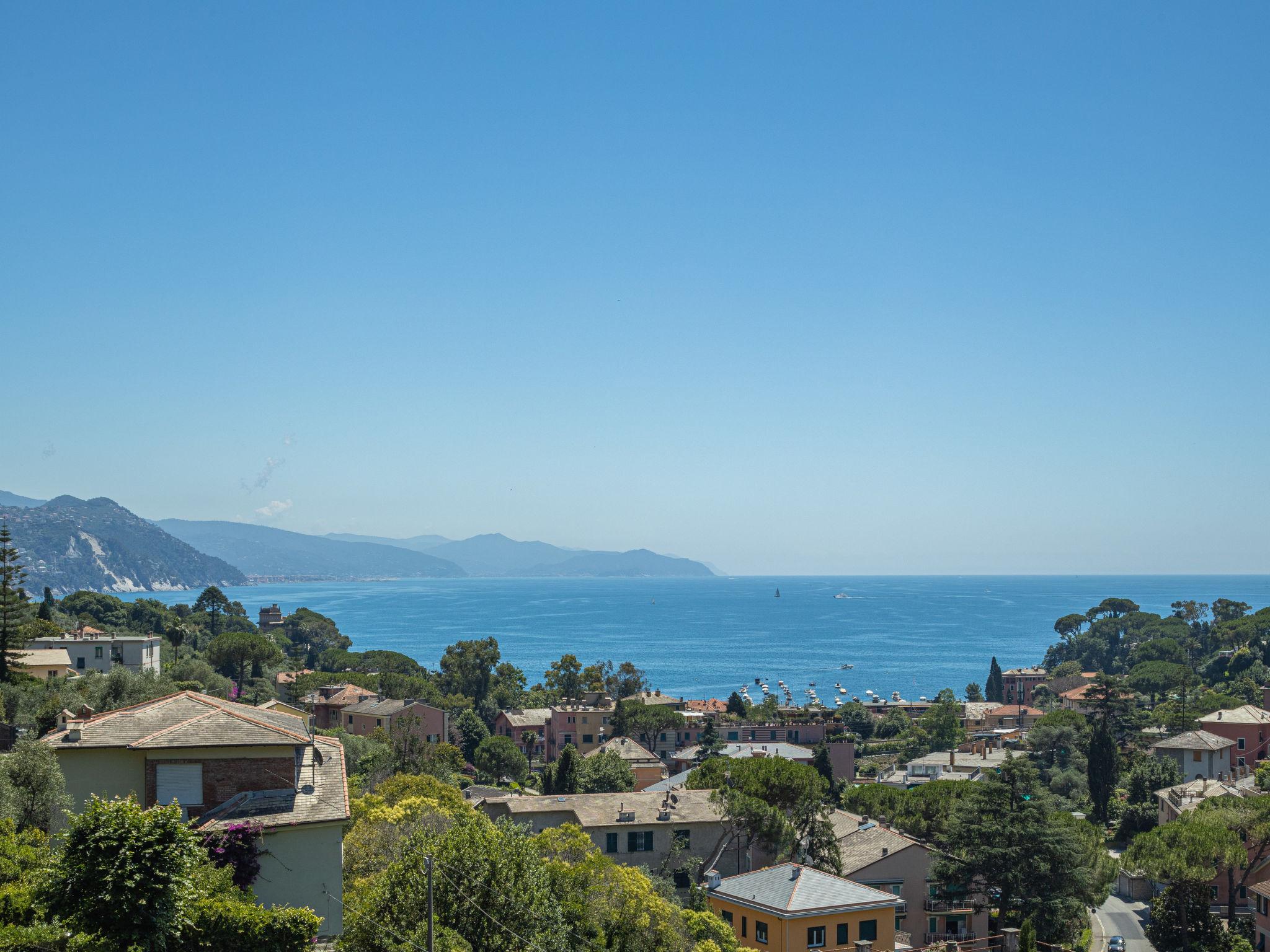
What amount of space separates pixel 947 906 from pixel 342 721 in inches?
2032

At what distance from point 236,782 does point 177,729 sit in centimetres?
165

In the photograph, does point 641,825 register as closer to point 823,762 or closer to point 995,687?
point 823,762

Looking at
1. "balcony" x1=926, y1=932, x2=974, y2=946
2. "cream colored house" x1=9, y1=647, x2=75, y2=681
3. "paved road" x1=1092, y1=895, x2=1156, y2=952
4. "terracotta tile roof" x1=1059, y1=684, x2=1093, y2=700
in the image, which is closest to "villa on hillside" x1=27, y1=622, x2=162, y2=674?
"cream colored house" x1=9, y1=647, x2=75, y2=681

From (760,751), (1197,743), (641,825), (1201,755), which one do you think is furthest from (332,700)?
(1201,755)

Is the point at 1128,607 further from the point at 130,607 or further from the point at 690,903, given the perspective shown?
the point at 690,903

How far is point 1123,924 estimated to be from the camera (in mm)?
47594

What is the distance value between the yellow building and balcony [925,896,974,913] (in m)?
8.57

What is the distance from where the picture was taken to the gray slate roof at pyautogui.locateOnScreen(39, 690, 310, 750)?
2038cm

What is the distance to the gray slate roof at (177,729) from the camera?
802 inches

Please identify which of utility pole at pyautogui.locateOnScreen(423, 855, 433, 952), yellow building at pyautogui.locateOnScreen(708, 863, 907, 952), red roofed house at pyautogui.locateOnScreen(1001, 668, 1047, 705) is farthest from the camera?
red roofed house at pyautogui.locateOnScreen(1001, 668, 1047, 705)

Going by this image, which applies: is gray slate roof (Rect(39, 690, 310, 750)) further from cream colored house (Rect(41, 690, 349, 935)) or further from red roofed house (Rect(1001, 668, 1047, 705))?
red roofed house (Rect(1001, 668, 1047, 705))

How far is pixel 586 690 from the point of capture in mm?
106375

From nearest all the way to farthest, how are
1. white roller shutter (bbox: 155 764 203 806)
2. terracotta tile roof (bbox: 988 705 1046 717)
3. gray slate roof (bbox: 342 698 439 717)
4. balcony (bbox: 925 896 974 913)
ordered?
1. white roller shutter (bbox: 155 764 203 806)
2. balcony (bbox: 925 896 974 913)
3. gray slate roof (bbox: 342 698 439 717)
4. terracotta tile roof (bbox: 988 705 1046 717)

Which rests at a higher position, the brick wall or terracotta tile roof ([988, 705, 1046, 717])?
the brick wall
